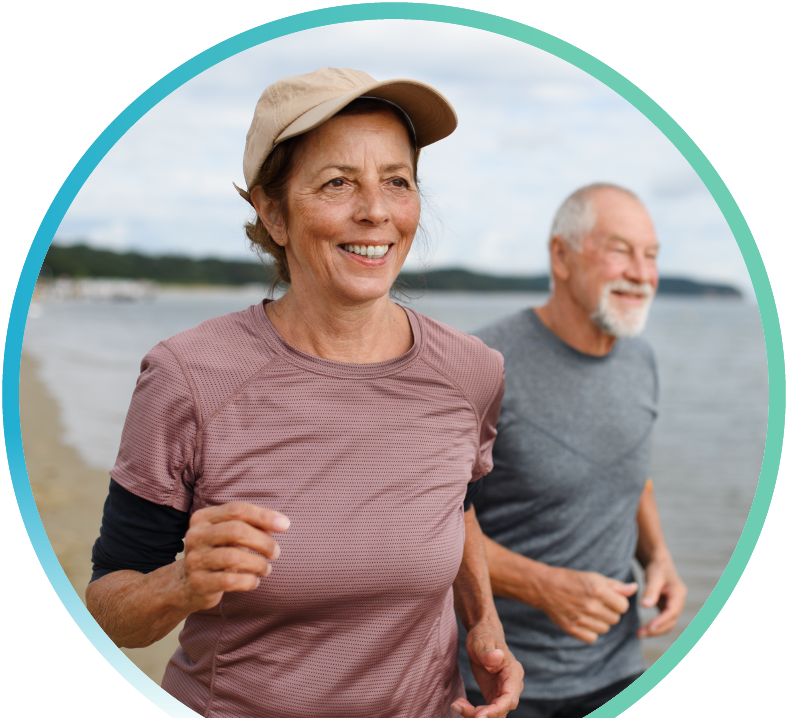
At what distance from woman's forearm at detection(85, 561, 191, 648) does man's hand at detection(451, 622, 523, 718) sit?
2.16ft

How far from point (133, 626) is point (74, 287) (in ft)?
156

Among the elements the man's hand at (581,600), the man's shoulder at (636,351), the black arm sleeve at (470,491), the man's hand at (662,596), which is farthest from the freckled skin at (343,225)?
the man's hand at (662,596)

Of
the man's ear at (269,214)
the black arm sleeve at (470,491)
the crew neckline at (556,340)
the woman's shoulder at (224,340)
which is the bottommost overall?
the black arm sleeve at (470,491)

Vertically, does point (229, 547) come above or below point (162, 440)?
below

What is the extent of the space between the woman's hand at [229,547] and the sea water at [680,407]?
61 cm

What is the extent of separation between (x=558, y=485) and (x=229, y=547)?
113cm

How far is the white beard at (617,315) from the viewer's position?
2.15 meters

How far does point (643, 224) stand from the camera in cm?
219

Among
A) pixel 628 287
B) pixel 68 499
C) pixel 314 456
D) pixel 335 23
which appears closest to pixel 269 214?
pixel 314 456

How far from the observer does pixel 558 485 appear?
6.56 feet

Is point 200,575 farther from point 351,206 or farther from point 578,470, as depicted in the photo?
point 578,470

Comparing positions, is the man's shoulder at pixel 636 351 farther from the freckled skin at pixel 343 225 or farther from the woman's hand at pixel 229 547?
the woman's hand at pixel 229 547

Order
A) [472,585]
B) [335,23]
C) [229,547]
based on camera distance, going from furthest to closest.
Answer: [335,23] → [472,585] → [229,547]

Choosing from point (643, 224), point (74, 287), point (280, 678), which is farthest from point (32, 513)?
point (74, 287)
